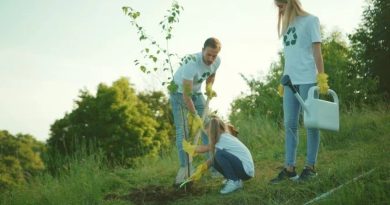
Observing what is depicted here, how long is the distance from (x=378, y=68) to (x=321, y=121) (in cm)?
1345

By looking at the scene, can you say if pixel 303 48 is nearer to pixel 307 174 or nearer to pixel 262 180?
pixel 307 174

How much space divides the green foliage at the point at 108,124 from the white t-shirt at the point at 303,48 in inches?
844

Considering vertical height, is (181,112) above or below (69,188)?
above

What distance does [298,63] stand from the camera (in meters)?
4.45

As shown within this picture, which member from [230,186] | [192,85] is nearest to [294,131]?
[230,186]

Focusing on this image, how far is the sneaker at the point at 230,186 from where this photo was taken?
15.3 feet

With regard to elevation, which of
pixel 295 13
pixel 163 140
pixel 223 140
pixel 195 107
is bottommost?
pixel 163 140

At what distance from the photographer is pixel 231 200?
4328mm

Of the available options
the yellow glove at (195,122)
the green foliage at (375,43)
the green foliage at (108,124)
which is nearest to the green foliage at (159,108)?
the green foliage at (108,124)

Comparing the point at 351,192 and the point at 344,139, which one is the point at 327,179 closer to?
the point at 351,192

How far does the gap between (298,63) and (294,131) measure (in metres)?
0.66

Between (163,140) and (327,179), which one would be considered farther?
(163,140)

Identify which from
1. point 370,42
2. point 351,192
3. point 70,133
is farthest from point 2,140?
point 351,192

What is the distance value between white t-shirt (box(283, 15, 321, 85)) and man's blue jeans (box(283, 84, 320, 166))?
97 mm
